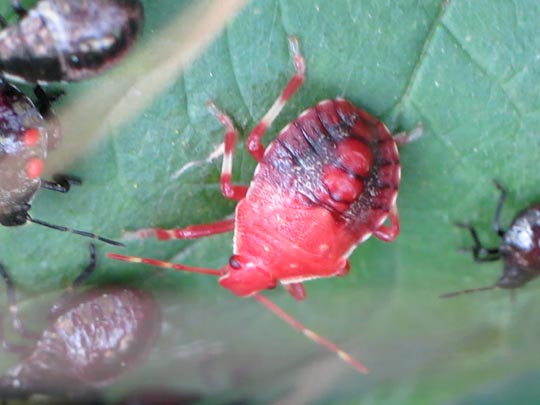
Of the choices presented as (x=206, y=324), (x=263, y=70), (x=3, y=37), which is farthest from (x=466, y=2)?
(x=206, y=324)

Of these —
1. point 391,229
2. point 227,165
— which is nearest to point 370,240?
point 391,229

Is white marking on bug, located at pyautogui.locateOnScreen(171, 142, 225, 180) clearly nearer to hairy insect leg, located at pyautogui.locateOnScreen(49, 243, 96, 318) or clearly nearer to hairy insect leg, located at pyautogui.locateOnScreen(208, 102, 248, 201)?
hairy insect leg, located at pyautogui.locateOnScreen(208, 102, 248, 201)

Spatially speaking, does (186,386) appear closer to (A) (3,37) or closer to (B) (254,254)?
(B) (254,254)

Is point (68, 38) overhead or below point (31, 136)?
overhead

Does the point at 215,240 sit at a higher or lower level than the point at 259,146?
lower

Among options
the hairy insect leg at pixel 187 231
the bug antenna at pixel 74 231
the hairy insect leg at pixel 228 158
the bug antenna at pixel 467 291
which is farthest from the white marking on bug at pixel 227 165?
the bug antenna at pixel 467 291

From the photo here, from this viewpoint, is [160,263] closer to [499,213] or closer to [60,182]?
[60,182]
